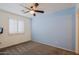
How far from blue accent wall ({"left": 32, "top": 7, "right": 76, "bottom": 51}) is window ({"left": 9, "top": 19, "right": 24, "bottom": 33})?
215mm

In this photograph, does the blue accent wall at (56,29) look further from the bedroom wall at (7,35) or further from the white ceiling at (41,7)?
the bedroom wall at (7,35)

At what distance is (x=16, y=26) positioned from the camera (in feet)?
4.43

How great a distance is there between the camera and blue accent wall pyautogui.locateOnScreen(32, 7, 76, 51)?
3.96ft

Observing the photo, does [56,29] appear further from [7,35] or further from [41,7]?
[7,35]

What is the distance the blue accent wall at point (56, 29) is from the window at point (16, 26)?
215 mm

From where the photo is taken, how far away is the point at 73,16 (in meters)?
1.19

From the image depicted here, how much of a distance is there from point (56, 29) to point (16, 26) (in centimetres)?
69

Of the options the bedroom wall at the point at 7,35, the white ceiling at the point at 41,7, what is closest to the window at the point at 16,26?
the bedroom wall at the point at 7,35

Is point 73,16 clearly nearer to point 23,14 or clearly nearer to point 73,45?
point 73,45

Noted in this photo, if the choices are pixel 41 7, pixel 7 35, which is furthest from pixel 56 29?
pixel 7 35

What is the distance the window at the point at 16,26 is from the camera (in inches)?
50.8

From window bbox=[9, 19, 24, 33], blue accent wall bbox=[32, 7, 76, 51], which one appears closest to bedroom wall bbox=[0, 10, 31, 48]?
window bbox=[9, 19, 24, 33]
